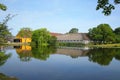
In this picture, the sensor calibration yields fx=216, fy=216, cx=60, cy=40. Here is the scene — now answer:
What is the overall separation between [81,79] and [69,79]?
2.71 feet

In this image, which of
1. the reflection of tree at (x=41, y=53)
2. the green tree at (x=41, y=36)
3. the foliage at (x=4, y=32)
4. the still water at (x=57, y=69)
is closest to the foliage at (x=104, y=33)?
the green tree at (x=41, y=36)

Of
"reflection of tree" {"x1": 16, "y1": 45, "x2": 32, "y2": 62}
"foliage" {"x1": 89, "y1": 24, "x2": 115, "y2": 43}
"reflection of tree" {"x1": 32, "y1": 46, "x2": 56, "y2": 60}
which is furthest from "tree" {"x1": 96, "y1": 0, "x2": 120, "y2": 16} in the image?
"foliage" {"x1": 89, "y1": 24, "x2": 115, "y2": 43}

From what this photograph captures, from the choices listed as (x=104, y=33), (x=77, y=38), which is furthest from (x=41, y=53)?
(x=77, y=38)

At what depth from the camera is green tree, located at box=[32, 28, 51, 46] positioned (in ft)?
282

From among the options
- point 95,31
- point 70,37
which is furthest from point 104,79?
point 70,37

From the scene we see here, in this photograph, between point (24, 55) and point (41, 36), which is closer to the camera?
Result: point (24, 55)

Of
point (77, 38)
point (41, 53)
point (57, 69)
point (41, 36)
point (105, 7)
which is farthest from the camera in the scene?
point (77, 38)

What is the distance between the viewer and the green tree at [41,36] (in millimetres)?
85938

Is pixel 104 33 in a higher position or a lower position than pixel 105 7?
higher

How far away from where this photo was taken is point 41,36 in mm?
85375

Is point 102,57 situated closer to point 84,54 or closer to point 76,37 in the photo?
point 84,54

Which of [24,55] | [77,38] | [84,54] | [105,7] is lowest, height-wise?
[84,54]

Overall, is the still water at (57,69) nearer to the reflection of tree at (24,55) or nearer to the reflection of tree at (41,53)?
the reflection of tree at (24,55)

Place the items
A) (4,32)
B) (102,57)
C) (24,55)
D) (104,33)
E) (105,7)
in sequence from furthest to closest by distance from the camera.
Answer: (104,33)
(24,55)
(102,57)
(4,32)
(105,7)
